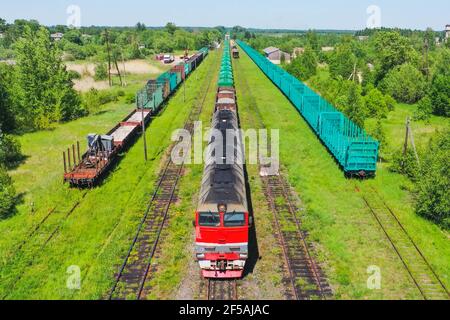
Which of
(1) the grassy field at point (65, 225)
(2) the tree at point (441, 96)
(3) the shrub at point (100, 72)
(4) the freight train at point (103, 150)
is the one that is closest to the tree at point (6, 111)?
(1) the grassy field at point (65, 225)

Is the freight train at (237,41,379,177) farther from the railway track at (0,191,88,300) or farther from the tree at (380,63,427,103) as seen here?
the tree at (380,63,427,103)

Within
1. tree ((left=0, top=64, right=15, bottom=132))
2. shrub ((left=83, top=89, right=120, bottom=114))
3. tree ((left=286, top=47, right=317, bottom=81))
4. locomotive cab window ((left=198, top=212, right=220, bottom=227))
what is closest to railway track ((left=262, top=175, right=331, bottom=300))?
locomotive cab window ((left=198, top=212, right=220, bottom=227))

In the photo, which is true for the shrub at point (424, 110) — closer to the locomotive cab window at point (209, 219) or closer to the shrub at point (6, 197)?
the locomotive cab window at point (209, 219)

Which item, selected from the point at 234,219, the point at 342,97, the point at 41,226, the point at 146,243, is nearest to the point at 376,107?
the point at 342,97

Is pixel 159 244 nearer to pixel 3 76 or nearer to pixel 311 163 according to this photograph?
pixel 311 163

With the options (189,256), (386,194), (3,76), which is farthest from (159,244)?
(3,76)

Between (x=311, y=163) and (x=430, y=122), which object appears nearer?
(x=311, y=163)
